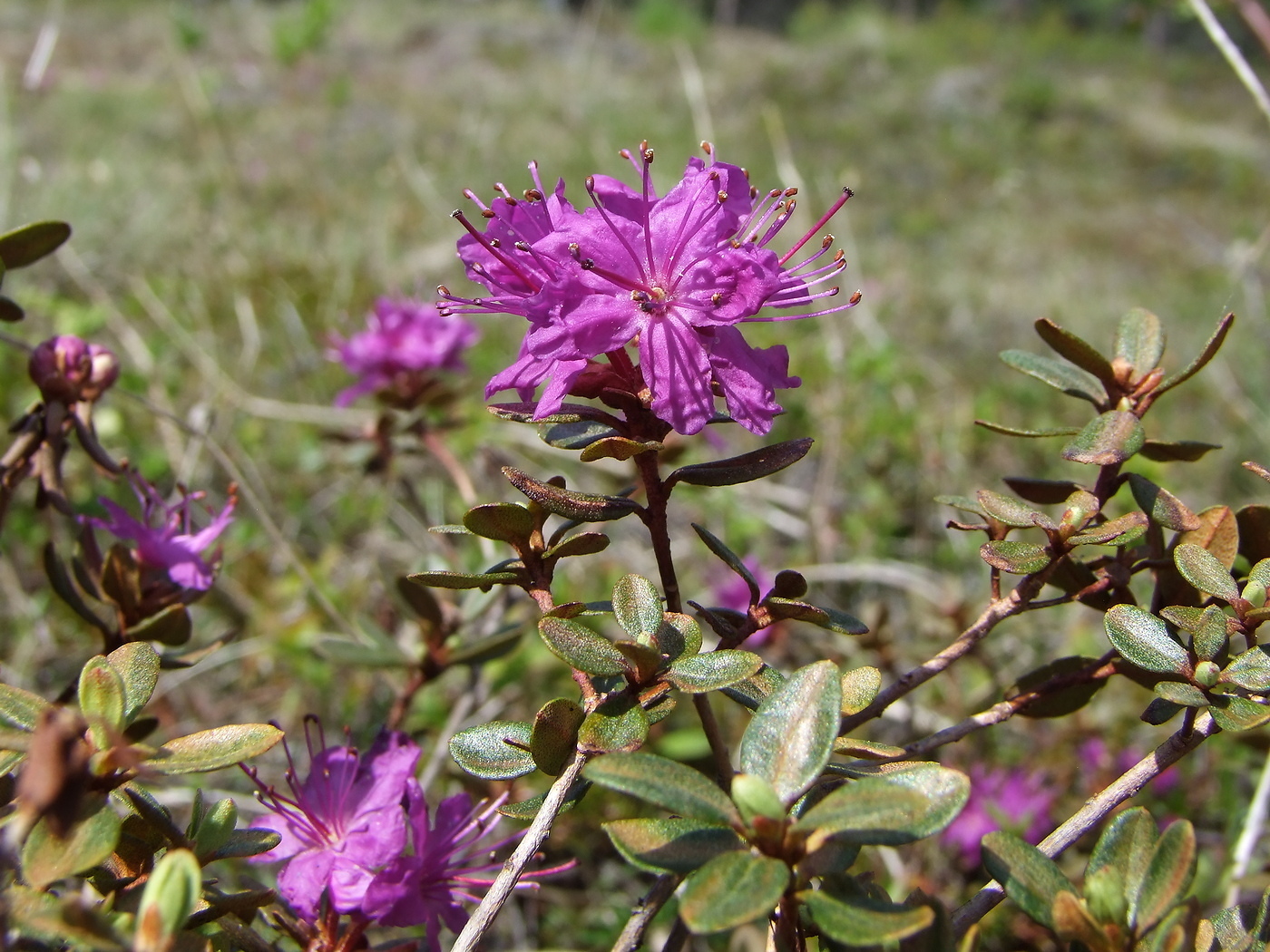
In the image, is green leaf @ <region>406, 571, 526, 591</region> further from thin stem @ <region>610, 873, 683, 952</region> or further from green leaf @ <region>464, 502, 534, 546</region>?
thin stem @ <region>610, 873, 683, 952</region>

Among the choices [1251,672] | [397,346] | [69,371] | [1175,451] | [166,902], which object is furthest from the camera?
[397,346]

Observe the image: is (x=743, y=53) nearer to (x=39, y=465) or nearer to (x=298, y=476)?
(x=298, y=476)

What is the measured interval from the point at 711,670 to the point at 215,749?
1.23 feet

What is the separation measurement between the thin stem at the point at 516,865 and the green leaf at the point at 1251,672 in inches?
20.5

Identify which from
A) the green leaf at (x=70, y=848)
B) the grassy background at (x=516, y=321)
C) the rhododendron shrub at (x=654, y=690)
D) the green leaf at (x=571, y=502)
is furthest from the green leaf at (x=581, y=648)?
the grassy background at (x=516, y=321)

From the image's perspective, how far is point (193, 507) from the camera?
2090mm

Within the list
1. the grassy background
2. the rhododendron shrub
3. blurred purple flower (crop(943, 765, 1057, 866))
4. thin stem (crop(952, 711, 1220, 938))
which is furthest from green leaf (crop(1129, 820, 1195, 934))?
blurred purple flower (crop(943, 765, 1057, 866))

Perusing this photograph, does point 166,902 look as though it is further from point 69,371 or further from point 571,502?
point 69,371

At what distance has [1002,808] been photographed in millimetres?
1829

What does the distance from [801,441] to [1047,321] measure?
292 millimetres

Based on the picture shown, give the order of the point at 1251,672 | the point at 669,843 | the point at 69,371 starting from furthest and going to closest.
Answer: the point at 69,371 → the point at 1251,672 → the point at 669,843

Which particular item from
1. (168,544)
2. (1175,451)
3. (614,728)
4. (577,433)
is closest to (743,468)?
(577,433)

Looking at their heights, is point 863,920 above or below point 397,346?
above

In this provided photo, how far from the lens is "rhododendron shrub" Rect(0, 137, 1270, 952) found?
2.07 feet
